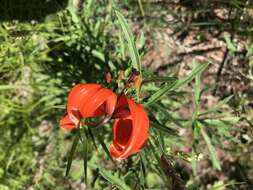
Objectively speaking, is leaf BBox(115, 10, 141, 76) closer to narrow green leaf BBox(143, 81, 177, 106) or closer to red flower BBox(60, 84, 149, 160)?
narrow green leaf BBox(143, 81, 177, 106)

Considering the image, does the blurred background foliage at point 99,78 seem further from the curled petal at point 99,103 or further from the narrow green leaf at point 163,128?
the curled petal at point 99,103

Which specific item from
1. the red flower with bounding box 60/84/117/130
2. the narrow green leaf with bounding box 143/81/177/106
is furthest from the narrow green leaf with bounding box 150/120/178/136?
the red flower with bounding box 60/84/117/130

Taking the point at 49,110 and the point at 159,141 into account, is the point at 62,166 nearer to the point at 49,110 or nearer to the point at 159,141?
the point at 49,110

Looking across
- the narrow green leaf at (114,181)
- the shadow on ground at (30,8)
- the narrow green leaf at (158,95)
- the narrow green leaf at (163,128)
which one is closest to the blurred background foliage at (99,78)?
the shadow on ground at (30,8)

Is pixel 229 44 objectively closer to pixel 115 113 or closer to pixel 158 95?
pixel 158 95

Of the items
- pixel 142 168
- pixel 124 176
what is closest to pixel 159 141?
pixel 142 168
